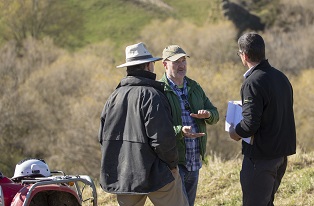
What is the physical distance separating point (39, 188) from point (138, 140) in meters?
0.92

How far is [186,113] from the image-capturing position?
5.67 m

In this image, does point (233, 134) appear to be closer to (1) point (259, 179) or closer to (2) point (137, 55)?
(1) point (259, 179)

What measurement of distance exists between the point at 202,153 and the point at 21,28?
68612 millimetres

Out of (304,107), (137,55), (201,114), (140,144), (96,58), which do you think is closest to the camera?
(140,144)

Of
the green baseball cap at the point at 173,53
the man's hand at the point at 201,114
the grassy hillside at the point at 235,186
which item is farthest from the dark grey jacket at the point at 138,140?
the grassy hillside at the point at 235,186

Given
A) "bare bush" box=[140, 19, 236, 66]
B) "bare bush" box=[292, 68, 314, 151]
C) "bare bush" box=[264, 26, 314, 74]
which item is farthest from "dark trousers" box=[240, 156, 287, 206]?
"bare bush" box=[264, 26, 314, 74]

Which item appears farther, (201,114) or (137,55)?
(201,114)

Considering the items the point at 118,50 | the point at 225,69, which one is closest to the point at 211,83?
the point at 225,69

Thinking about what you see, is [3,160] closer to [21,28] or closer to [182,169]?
[182,169]

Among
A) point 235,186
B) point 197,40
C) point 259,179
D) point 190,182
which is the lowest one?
point 235,186

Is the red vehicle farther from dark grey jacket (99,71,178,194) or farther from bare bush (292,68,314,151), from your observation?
bare bush (292,68,314,151)

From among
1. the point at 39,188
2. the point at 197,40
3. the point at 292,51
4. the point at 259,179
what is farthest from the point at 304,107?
the point at 39,188

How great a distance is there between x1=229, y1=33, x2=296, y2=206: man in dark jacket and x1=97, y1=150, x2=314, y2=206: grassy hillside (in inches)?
72.4

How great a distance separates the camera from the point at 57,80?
153ft
